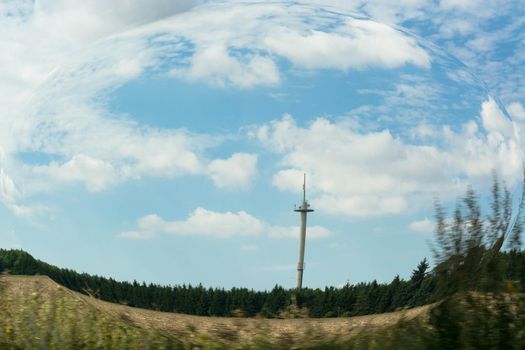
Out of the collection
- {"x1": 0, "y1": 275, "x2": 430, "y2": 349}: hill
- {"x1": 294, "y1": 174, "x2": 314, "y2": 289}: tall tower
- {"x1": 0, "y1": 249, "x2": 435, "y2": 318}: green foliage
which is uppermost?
{"x1": 294, "y1": 174, "x2": 314, "y2": 289}: tall tower

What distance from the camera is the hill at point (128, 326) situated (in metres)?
5.33

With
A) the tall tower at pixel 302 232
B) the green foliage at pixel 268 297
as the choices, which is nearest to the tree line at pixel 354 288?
the green foliage at pixel 268 297

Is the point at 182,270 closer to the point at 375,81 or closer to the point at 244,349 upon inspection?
the point at 244,349

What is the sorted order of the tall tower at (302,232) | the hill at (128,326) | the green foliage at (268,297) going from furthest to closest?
the hill at (128,326) < the green foliage at (268,297) < the tall tower at (302,232)

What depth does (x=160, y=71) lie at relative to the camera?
561 cm

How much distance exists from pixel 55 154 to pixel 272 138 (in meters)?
2.05

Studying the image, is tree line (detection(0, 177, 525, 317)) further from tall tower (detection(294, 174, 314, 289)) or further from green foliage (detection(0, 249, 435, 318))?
tall tower (detection(294, 174, 314, 289))

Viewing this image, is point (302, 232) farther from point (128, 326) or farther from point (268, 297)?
point (128, 326)

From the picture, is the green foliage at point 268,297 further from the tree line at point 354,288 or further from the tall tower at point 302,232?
the tall tower at point 302,232

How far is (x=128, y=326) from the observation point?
5914 millimetres

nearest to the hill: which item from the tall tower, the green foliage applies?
the green foliage

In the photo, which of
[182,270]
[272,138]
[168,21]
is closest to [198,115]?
[272,138]

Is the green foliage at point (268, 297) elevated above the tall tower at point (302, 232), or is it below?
below

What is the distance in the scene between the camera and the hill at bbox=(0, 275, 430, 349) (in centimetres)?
533
